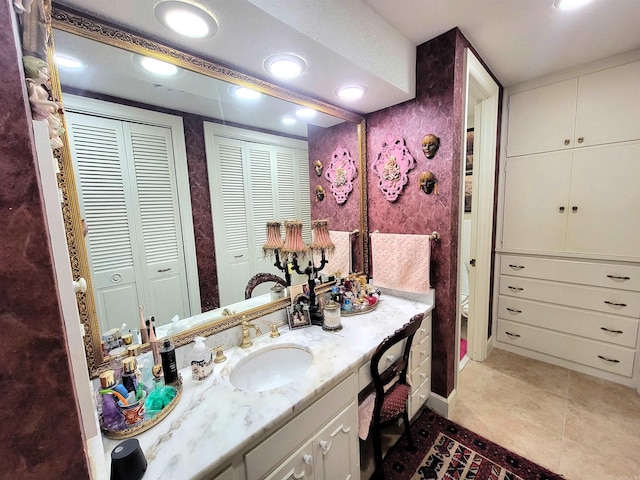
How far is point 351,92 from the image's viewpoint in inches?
58.9

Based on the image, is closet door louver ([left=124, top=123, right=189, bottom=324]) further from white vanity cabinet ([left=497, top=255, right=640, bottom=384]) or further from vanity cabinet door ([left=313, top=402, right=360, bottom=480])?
white vanity cabinet ([left=497, top=255, right=640, bottom=384])

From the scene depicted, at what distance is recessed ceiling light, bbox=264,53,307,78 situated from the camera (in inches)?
44.8

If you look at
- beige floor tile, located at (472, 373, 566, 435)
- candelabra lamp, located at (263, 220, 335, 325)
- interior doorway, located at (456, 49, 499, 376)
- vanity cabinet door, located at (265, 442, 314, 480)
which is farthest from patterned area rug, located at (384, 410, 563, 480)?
candelabra lamp, located at (263, 220, 335, 325)

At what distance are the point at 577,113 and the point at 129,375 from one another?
304cm

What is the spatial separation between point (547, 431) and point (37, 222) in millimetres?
2482

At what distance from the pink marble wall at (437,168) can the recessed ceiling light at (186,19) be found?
118 centimetres

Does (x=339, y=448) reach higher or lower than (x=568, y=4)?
lower

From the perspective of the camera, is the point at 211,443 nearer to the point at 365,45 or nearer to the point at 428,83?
the point at 365,45

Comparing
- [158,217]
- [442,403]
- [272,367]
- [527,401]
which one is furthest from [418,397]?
[158,217]

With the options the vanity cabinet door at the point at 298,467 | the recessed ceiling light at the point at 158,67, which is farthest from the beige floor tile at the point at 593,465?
the recessed ceiling light at the point at 158,67

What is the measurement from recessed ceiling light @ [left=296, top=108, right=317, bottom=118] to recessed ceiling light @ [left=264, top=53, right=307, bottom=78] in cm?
25

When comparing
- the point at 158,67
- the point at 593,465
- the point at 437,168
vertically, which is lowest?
the point at 593,465

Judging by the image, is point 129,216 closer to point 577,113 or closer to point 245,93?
point 245,93

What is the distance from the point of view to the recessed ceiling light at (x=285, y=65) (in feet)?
3.73
